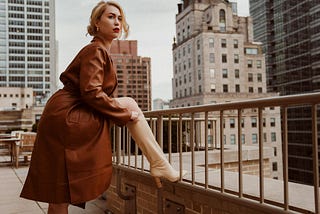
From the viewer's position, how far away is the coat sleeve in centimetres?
178

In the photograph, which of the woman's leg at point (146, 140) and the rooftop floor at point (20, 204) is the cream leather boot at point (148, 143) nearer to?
the woman's leg at point (146, 140)

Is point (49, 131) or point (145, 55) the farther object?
point (145, 55)

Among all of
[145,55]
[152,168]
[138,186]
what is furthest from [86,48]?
[145,55]

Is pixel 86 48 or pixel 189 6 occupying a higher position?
pixel 189 6

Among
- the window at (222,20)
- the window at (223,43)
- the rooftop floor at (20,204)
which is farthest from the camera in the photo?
the window at (223,43)

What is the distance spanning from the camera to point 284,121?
1.83 meters

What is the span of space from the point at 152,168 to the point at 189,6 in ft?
181

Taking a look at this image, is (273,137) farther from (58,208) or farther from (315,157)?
(58,208)

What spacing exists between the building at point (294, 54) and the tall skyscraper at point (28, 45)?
59.4 metres

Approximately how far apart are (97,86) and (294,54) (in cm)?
6713

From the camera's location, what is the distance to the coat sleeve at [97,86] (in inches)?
70.0

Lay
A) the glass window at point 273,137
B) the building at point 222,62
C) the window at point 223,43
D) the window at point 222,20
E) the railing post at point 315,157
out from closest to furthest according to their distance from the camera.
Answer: the railing post at point 315,157 → the glass window at point 273,137 → the building at point 222,62 → the window at point 222,20 → the window at point 223,43

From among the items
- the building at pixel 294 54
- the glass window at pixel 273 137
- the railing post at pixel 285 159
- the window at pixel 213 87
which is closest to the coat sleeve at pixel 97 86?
the railing post at pixel 285 159

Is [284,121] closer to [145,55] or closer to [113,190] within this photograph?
[113,190]
